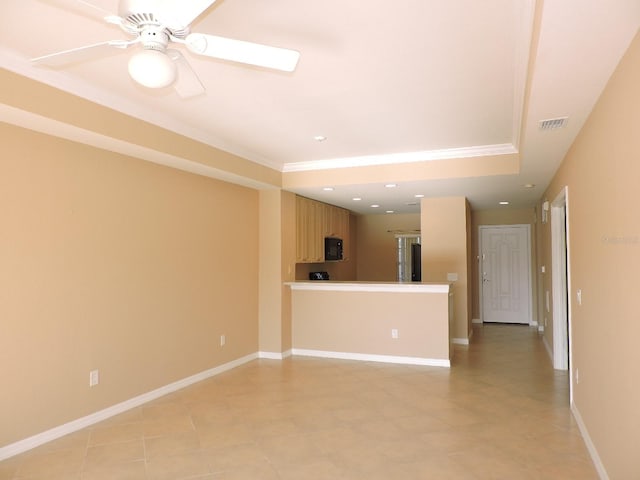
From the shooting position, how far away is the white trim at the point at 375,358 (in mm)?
5445

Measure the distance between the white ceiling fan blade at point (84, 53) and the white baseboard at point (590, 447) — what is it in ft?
10.9

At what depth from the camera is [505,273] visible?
8.62 m

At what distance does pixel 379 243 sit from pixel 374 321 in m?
3.83

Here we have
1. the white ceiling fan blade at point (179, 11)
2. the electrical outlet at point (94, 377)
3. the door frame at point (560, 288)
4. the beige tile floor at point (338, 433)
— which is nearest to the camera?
the white ceiling fan blade at point (179, 11)

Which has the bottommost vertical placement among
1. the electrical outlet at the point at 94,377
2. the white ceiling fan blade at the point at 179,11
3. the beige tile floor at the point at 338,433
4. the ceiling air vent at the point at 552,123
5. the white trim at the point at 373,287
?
the beige tile floor at the point at 338,433

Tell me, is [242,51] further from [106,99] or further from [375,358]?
[375,358]

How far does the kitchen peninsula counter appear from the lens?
549cm

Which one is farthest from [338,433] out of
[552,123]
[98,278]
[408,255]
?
[408,255]

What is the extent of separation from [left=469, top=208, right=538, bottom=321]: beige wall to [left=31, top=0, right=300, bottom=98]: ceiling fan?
24.2ft

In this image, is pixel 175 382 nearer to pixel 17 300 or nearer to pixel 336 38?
pixel 17 300

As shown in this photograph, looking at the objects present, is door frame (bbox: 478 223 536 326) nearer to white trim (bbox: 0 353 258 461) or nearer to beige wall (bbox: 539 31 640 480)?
beige wall (bbox: 539 31 640 480)

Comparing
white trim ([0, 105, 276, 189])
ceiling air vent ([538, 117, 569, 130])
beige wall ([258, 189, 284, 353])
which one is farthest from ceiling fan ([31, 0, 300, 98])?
beige wall ([258, 189, 284, 353])

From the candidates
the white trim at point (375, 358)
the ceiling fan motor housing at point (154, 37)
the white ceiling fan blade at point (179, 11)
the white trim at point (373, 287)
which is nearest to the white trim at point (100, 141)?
the ceiling fan motor housing at point (154, 37)

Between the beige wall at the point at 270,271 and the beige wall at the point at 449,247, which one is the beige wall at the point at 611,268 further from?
the beige wall at the point at 270,271
